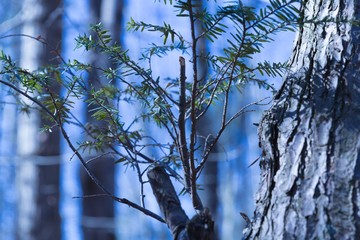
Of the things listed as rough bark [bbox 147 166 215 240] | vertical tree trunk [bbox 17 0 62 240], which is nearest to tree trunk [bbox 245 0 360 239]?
rough bark [bbox 147 166 215 240]

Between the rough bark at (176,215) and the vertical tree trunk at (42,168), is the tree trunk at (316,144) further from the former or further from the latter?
the vertical tree trunk at (42,168)

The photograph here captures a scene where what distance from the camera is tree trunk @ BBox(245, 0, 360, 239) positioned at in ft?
2.73

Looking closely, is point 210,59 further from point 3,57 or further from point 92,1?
point 92,1

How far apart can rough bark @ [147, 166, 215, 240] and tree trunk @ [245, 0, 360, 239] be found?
0.31 feet

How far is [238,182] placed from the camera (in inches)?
348

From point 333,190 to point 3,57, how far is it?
552 mm

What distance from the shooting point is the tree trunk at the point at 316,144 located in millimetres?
833

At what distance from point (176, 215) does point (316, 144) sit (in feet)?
0.77

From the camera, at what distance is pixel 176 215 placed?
95cm

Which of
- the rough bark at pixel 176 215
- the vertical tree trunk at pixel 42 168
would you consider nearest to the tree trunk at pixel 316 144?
the rough bark at pixel 176 215

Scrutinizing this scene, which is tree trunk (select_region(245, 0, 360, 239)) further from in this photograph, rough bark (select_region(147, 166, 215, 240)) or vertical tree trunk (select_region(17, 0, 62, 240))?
vertical tree trunk (select_region(17, 0, 62, 240))

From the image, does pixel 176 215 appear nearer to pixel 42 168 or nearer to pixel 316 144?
pixel 316 144

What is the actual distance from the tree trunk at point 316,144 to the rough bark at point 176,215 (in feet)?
0.31

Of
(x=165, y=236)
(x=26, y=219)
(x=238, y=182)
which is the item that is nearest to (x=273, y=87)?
(x=26, y=219)
